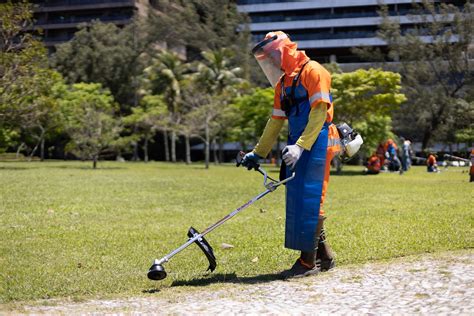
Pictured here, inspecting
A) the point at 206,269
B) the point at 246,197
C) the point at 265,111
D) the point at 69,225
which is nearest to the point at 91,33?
the point at 265,111

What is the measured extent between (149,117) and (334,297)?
37.4 meters

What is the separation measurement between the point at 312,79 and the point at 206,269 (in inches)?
83.2

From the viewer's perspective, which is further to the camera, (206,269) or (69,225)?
(69,225)

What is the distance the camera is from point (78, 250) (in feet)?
23.1

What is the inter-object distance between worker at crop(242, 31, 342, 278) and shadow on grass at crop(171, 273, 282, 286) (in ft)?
0.52

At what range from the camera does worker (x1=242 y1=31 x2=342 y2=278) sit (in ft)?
17.9

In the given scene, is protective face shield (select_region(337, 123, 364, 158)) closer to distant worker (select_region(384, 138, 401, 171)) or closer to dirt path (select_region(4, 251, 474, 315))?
dirt path (select_region(4, 251, 474, 315))

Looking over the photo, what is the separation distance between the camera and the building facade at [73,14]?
63281mm

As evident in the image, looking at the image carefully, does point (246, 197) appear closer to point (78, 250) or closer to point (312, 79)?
point (78, 250)

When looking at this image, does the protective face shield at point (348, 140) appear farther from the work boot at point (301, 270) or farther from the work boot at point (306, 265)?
the work boot at point (301, 270)

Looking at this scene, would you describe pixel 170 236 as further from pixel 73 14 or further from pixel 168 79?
pixel 73 14

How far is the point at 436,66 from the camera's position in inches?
1806

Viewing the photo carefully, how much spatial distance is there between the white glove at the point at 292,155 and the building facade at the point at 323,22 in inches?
2232

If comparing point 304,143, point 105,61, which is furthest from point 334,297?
point 105,61
